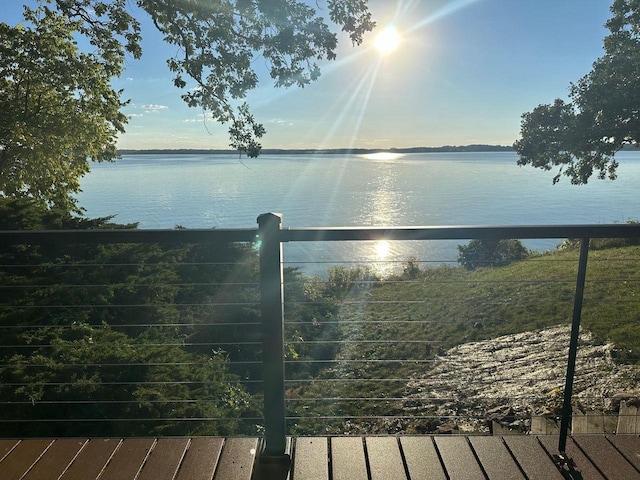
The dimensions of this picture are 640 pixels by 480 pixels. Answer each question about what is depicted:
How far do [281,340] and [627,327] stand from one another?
19.4 feet

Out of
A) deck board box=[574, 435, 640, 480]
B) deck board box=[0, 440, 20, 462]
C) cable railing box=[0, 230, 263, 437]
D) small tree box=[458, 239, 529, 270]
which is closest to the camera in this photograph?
deck board box=[574, 435, 640, 480]

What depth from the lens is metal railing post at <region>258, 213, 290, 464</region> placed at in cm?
203

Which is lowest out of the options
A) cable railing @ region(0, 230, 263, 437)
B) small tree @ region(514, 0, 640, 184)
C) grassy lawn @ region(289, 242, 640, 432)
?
grassy lawn @ region(289, 242, 640, 432)

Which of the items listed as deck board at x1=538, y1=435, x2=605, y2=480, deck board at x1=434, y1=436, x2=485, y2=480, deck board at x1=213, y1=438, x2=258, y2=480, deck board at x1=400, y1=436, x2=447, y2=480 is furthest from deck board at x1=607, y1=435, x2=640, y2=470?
deck board at x1=213, y1=438, x2=258, y2=480

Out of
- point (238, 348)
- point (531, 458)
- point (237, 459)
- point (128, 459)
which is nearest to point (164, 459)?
point (128, 459)

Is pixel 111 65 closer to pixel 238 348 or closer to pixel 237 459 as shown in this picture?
pixel 238 348

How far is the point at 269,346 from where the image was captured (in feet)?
6.89

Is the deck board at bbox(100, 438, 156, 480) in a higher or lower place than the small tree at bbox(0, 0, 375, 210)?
lower

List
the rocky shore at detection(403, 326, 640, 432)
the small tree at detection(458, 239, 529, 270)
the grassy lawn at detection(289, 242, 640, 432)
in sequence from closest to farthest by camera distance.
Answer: the rocky shore at detection(403, 326, 640, 432) → the grassy lawn at detection(289, 242, 640, 432) → the small tree at detection(458, 239, 529, 270)

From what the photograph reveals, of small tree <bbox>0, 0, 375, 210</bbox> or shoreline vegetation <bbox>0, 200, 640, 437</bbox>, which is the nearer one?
shoreline vegetation <bbox>0, 200, 640, 437</bbox>

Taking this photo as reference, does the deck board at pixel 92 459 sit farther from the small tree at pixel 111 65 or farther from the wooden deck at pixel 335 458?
the small tree at pixel 111 65

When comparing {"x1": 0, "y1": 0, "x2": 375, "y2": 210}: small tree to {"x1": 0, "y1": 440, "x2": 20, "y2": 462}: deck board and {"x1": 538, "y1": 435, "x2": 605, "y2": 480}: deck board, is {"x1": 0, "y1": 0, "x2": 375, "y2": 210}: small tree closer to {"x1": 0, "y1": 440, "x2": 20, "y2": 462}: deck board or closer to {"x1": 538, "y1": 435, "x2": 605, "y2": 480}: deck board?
{"x1": 0, "y1": 440, "x2": 20, "y2": 462}: deck board

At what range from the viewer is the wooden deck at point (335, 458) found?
6.63 feet

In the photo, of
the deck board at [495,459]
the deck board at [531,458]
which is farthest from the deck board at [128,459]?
the deck board at [531,458]
